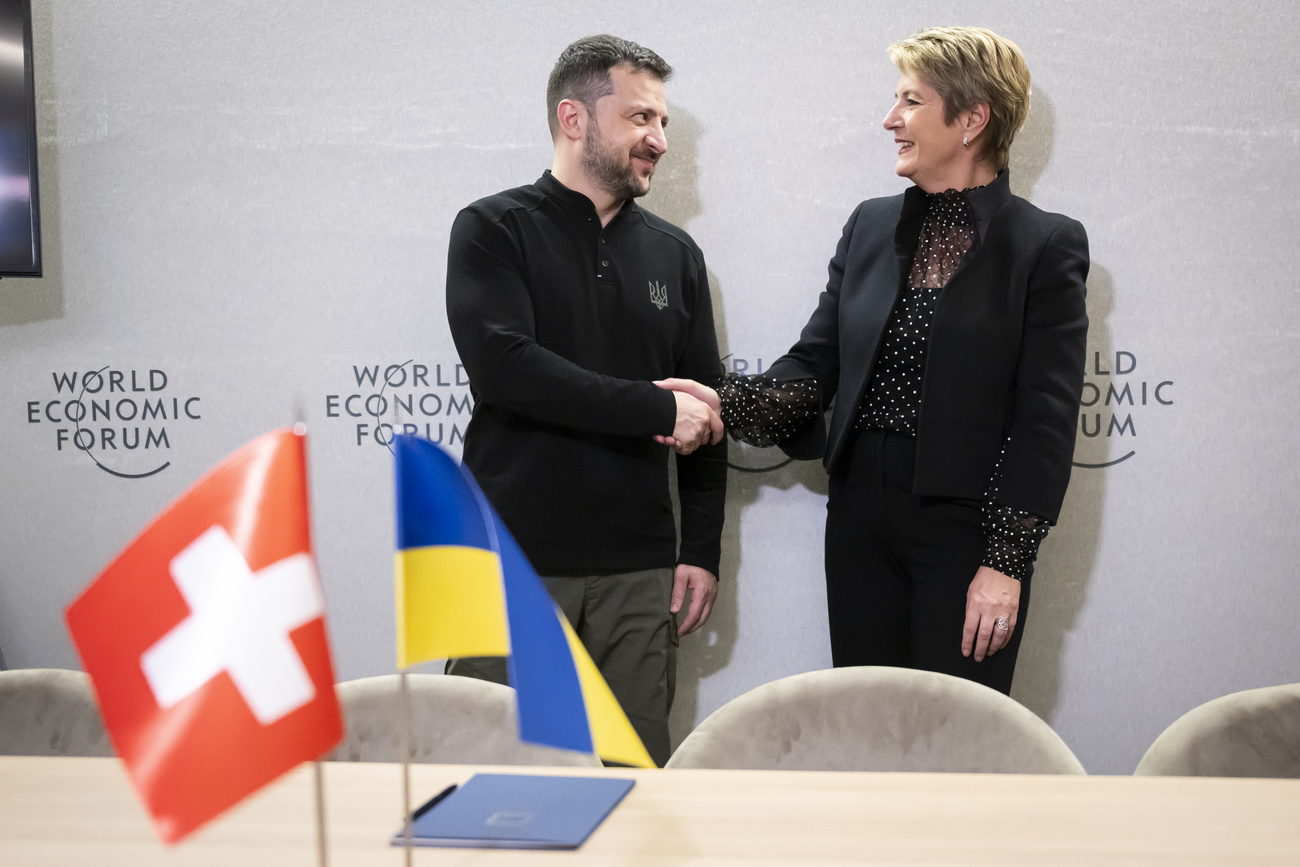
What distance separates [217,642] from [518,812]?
1.45ft

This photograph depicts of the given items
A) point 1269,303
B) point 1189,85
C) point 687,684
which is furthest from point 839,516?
point 1189,85

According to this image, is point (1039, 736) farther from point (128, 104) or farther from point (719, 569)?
point (128, 104)

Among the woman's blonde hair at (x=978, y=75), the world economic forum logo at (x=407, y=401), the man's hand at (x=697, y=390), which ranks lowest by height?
the world economic forum logo at (x=407, y=401)

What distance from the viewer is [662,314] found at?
85.6 inches

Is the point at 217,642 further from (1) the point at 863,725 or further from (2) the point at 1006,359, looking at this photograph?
(2) the point at 1006,359

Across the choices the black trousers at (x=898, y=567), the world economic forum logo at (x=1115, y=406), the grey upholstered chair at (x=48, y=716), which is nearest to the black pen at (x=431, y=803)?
the grey upholstered chair at (x=48, y=716)

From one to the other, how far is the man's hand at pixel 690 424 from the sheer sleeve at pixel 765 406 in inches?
3.6

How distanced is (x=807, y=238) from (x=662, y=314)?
0.50 meters

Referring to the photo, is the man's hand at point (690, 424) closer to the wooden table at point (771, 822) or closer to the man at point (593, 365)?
the man at point (593, 365)

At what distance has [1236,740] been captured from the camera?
1258mm

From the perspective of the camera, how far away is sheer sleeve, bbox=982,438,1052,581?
6.14 feet

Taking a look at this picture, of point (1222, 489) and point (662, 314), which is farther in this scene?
point (1222, 489)

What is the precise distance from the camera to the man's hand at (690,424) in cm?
203

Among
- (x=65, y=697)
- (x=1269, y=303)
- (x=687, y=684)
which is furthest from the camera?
(x=687, y=684)
